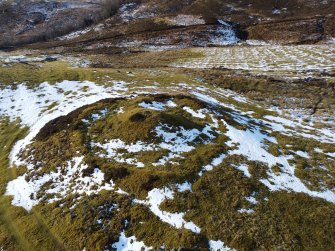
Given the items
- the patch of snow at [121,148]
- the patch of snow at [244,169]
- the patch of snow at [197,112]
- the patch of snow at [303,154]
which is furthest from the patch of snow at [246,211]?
the patch of snow at [197,112]

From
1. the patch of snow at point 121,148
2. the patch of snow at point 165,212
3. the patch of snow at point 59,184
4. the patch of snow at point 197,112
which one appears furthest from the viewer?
the patch of snow at point 197,112

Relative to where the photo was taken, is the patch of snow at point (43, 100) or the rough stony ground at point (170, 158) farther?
the patch of snow at point (43, 100)

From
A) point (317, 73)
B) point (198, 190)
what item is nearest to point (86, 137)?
point (198, 190)

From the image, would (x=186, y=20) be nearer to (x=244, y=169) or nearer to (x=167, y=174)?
(x=244, y=169)

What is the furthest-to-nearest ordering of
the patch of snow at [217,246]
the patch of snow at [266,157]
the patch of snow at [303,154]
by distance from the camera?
the patch of snow at [303,154] < the patch of snow at [266,157] < the patch of snow at [217,246]

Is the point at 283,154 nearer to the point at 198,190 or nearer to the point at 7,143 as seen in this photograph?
the point at 198,190

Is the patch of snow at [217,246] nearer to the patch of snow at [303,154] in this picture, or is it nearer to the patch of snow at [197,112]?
the patch of snow at [303,154]

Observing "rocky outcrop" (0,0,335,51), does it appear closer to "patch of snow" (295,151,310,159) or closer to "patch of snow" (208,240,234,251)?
"patch of snow" (295,151,310,159)

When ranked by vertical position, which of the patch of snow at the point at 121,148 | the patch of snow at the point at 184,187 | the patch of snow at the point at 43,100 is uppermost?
the patch of snow at the point at 184,187

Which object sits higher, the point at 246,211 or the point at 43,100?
the point at 246,211

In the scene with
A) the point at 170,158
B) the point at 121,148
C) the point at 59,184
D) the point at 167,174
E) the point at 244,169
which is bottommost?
the point at 59,184

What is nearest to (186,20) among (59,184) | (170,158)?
(170,158)
